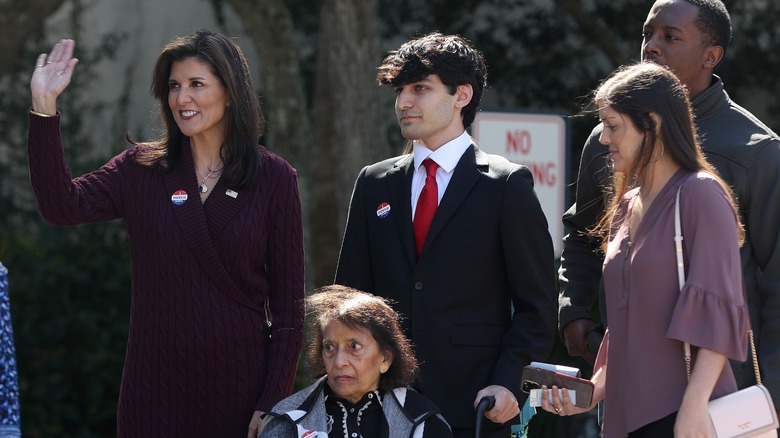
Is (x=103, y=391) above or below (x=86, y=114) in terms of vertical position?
below

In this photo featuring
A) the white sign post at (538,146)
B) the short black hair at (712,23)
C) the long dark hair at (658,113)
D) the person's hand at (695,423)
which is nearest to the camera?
the person's hand at (695,423)

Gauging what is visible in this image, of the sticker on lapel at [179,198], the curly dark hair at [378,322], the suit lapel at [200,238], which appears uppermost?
the sticker on lapel at [179,198]

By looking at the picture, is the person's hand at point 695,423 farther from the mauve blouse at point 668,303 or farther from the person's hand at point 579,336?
the person's hand at point 579,336

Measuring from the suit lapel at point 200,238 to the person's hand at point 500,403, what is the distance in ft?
2.61

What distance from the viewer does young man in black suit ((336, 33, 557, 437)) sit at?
13.7 ft

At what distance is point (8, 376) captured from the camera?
165 inches

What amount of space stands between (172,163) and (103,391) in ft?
14.0

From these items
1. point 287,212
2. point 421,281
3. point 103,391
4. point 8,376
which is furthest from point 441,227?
point 103,391

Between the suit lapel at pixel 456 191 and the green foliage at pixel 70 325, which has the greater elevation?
the suit lapel at pixel 456 191

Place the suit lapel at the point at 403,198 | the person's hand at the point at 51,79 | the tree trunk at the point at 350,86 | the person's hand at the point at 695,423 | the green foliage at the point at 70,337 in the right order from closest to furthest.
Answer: the person's hand at the point at 695,423, the person's hand at the point at 51,79, the suit lapel at the point at 403,198, the green foliage at the point at 70,337, the tree trunk at the point at 350,86

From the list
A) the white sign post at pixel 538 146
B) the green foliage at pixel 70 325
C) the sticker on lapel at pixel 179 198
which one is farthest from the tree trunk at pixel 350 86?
the sticker on lapel at pixel 179 198

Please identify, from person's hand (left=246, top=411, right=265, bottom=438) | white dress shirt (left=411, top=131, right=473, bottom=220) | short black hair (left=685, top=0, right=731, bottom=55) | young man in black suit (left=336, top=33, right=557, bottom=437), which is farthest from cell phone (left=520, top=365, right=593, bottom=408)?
short black hair (left=685, top=0, right=731, bottom=55)

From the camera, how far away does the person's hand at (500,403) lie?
4031 mm

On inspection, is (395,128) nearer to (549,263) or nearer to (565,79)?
(565,79)
